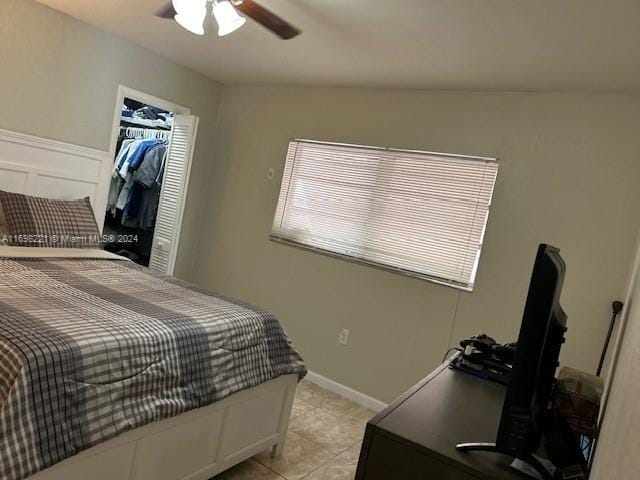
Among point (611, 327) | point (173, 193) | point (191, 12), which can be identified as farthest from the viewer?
point (173, 193)

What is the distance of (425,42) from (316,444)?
7.66ft

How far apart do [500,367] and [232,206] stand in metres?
2.91

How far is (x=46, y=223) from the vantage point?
282 centimetres

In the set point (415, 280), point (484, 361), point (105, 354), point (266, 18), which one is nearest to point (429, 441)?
point (484, 361)

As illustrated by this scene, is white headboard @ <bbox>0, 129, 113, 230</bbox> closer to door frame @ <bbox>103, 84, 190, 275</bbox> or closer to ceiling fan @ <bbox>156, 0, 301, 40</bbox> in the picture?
door frame @ <bbox>103, 84, 190, 275</bbox>

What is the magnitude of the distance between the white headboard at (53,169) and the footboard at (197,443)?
216 centimetres

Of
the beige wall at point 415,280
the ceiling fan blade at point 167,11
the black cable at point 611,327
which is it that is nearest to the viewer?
the ceiling fan blade at point 167,11

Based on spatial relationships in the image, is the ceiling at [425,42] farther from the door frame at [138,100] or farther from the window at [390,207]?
the window at [390,207]

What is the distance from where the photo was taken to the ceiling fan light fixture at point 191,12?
202 centimetres

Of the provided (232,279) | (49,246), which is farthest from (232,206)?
(49,246)

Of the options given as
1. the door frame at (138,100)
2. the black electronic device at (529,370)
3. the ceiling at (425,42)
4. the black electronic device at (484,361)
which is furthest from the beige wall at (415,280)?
the black electronic device at (529,370)

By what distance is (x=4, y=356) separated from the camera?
139 cm

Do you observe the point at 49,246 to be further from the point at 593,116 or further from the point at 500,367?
the point at 593,116

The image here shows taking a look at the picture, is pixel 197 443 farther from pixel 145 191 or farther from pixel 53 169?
pixel 145 191
